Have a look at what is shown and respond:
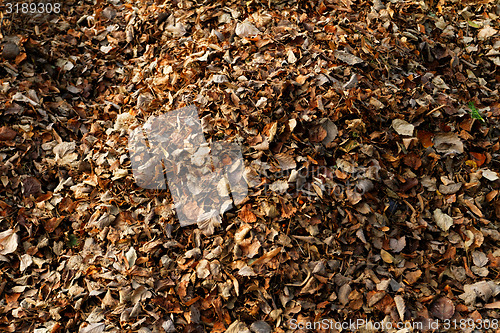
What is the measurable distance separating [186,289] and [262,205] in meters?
0.64

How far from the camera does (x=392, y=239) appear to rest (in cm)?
245

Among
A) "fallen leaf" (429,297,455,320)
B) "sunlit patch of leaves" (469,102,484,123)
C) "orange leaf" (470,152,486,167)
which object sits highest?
"sunlit patch of leaves" (469,102,484,123)

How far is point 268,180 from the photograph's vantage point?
2359 millimetres

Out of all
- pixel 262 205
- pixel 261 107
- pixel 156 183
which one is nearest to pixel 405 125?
pixel 261 107

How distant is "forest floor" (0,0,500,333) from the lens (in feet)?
7.29

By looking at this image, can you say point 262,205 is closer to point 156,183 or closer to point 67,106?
point 156,183

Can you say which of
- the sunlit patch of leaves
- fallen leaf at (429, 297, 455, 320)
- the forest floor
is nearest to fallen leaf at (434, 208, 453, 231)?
the forest floor

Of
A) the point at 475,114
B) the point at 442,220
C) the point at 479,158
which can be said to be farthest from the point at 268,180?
the point at 475,114

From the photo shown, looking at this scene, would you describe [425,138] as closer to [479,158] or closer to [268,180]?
[479,158]

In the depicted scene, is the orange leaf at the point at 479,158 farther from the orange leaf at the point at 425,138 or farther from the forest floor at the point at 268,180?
the orange leaf at the point at 425,138

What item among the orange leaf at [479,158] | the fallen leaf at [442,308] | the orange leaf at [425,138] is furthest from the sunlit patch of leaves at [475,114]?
the fallen leaf at [442,308]

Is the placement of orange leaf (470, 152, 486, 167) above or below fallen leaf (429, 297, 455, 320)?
above

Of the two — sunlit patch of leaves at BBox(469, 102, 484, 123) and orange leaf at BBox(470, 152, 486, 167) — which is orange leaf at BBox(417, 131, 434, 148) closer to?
orange leaf at BBox(470, 152, 486, 167)

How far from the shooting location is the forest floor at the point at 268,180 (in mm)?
2223
